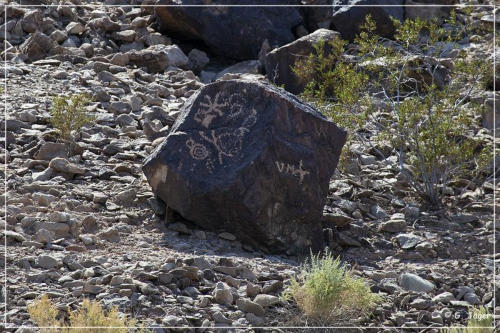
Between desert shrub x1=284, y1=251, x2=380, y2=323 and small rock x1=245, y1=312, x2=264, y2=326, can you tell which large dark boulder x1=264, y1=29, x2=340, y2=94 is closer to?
desert shrub x1=284, y1=251, x2=380, y2=323

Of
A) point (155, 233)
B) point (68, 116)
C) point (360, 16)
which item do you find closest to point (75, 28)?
point (68, 116)

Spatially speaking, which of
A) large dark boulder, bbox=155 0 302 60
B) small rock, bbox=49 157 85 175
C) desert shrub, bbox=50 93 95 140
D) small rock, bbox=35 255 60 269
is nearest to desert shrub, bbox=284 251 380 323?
small rock, bbox=35 255 60 269

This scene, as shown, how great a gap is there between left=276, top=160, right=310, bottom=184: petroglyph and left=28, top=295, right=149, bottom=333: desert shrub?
1.73 meters

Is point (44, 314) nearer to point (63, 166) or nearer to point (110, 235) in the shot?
point (110, 235)

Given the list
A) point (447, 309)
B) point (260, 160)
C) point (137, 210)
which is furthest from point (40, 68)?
point (447, 309)

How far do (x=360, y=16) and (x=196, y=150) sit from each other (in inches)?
189

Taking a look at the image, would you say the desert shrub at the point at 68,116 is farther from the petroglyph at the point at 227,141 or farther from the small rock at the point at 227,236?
the small rock at the point at 227,236

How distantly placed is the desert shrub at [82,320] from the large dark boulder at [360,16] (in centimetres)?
640

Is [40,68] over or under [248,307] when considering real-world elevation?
over

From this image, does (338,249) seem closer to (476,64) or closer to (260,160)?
(260,160)

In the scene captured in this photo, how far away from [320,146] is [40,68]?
3614mm

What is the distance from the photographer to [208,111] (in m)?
6.51

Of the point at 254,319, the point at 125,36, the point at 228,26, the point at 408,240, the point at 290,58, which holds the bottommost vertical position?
the point at 254,319

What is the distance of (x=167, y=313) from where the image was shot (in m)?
5.29
